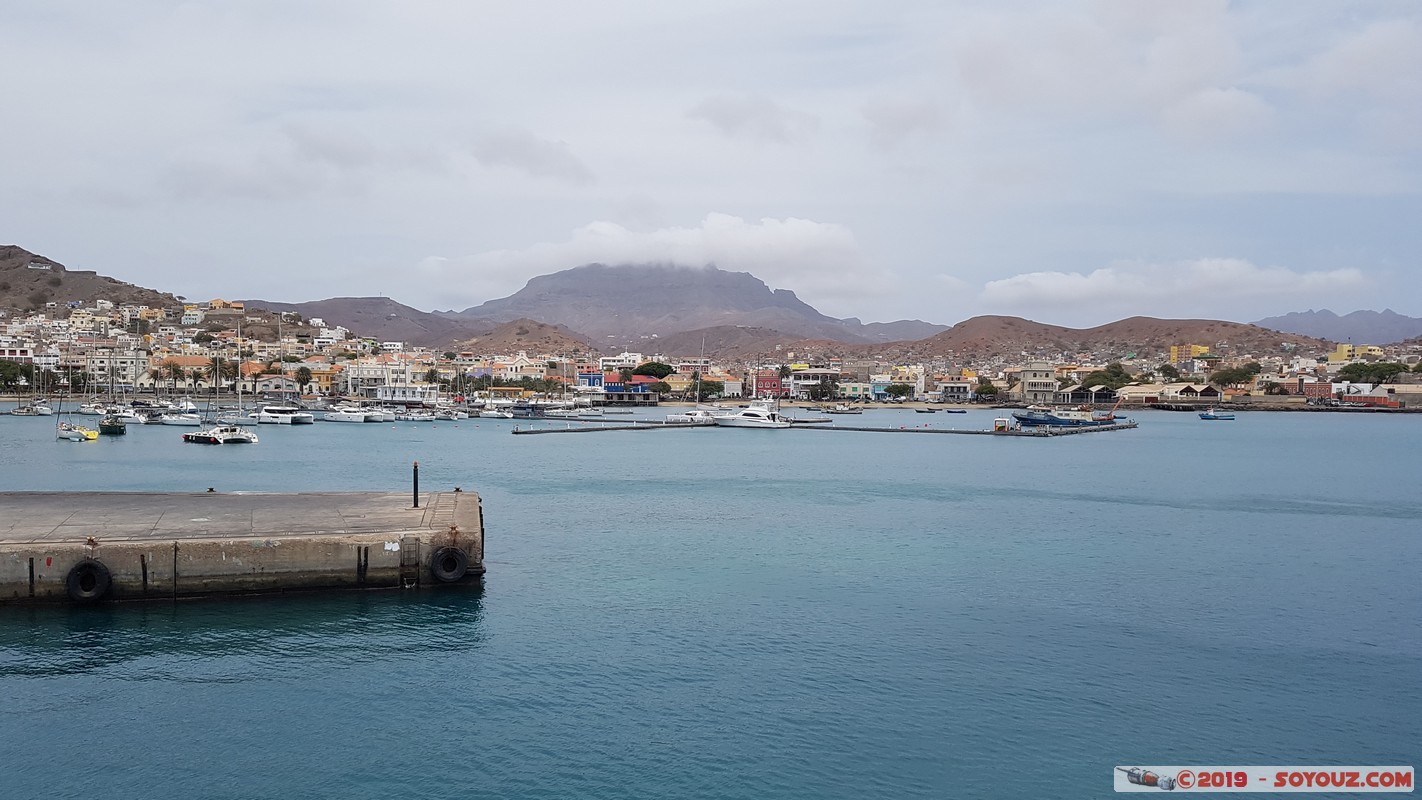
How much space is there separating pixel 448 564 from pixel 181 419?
69.9 m

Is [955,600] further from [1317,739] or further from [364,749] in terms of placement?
[364,749]

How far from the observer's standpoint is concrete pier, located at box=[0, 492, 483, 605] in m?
18.7

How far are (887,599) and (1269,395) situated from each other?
17350 cm

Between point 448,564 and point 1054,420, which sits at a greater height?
point 1054,420

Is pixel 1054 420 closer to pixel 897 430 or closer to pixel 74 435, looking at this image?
pixel 897 430

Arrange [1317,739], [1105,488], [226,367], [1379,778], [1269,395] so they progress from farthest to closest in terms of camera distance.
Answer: [1269,395] → [226,367] → [1105,488] → [1317,739] → [1379,778]

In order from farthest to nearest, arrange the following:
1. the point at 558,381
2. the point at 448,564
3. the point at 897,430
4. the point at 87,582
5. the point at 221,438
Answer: the point at 558,381 → the point at 897,430 → the point at 221,438 → the point at 448,564 → the point at 87,582

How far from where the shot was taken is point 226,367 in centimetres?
14750

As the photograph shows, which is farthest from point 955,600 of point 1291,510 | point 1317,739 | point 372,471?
point 372,471

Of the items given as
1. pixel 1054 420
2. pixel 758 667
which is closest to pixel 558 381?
pixel 1054 420

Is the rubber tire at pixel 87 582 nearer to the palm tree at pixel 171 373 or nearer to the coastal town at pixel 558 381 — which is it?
the coastal town at pixel 558 381

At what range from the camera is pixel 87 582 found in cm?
1869

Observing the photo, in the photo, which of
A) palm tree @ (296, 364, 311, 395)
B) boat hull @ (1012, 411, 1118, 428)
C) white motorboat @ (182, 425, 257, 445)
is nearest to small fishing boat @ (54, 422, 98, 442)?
white motorboat @ (182, 425, 257, 445)

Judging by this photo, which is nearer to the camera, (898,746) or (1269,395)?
(898,746)
